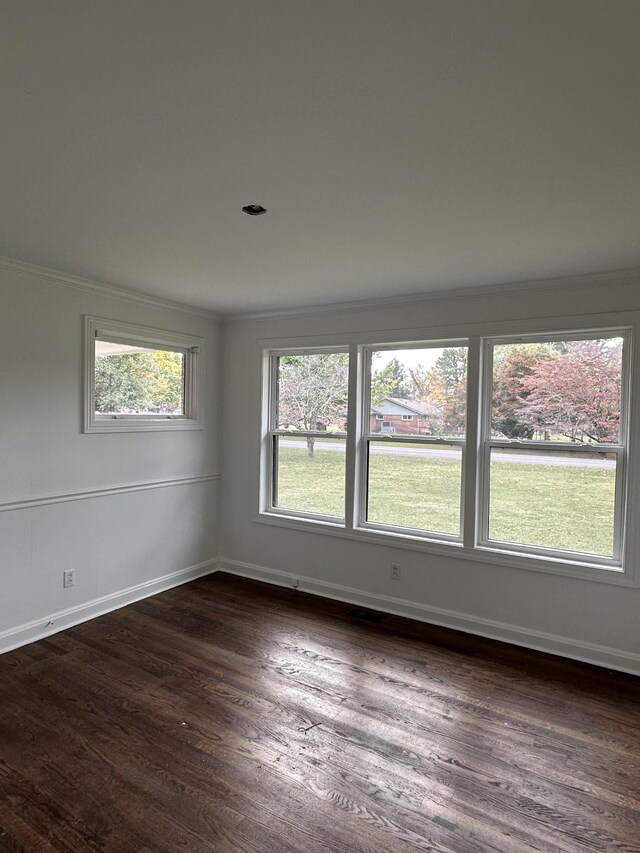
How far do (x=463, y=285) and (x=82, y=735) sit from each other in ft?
11.2

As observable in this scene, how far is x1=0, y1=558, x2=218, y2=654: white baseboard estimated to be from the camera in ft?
10.1

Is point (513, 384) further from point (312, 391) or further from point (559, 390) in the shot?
point (312, 391)

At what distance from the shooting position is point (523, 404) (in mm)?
3342

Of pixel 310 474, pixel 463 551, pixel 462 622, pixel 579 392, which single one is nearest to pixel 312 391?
pixel 310 474

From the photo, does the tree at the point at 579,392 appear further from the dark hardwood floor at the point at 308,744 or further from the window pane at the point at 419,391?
the dark hardwood floor at the point at 308,744

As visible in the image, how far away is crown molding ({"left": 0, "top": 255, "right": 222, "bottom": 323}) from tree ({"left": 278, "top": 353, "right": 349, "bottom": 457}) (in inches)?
37.5

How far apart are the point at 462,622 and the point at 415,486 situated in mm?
1038

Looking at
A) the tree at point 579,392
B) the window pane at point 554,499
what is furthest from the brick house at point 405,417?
the tree at point 579,392

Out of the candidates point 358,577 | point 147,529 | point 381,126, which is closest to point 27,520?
point 147,529

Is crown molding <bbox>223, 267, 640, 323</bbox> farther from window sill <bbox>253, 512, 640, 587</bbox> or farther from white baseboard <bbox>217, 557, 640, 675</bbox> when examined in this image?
white baseboard <bbox>217, 557, 640, 675</bbox>

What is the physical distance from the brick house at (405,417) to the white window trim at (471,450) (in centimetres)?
13

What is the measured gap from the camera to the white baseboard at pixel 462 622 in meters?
3.03

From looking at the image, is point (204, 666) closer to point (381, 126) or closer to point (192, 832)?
point (192, 832)

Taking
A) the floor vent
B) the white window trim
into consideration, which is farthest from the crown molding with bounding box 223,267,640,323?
the floor vent
